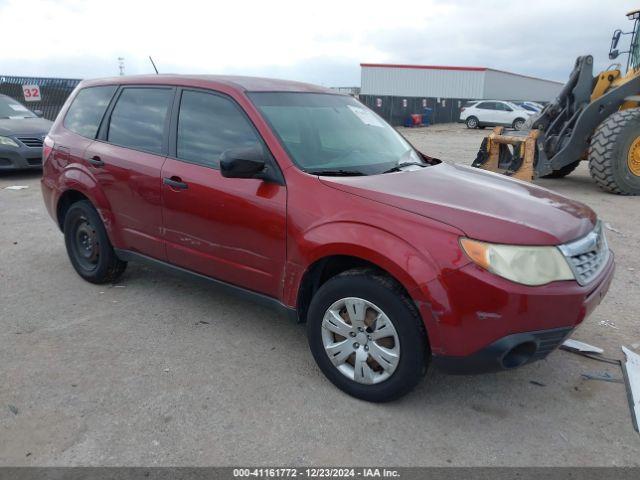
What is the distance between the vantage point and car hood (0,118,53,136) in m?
10.3

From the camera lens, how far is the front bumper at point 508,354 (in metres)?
2.57

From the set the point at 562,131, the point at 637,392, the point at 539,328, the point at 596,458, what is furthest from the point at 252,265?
the point at 562,131

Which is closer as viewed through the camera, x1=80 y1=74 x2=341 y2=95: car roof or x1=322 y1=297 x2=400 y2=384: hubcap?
x1=322 y1=297 x2=400 y2=384: hubcap

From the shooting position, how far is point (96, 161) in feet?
14.3

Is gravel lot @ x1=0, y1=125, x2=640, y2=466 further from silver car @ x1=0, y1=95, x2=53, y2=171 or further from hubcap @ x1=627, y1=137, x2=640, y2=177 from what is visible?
silver car @ x1=0, y1=95, x2=53, y2=171

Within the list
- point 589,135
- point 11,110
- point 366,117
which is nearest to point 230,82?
point 366,117

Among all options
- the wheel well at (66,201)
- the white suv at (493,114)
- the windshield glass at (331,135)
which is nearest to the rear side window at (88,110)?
the wheel well at (66,201)

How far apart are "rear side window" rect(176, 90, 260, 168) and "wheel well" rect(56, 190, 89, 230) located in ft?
4.65

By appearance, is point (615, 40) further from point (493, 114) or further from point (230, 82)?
point (493, 114)

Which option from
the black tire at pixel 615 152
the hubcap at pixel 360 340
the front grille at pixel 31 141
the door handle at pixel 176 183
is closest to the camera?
the hubcap at pixel 360 340

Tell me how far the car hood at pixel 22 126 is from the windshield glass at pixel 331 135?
862cm

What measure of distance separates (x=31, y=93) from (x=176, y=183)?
16.6m

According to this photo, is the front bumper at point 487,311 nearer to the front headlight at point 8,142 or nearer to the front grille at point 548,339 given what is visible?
the front grille at point 548,339

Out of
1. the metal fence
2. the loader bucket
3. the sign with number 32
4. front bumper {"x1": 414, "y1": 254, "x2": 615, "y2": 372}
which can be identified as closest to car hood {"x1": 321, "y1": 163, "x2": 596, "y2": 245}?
front bumper {"x1": 414, "y1": 254, "x2": 615, "y2": 372}
